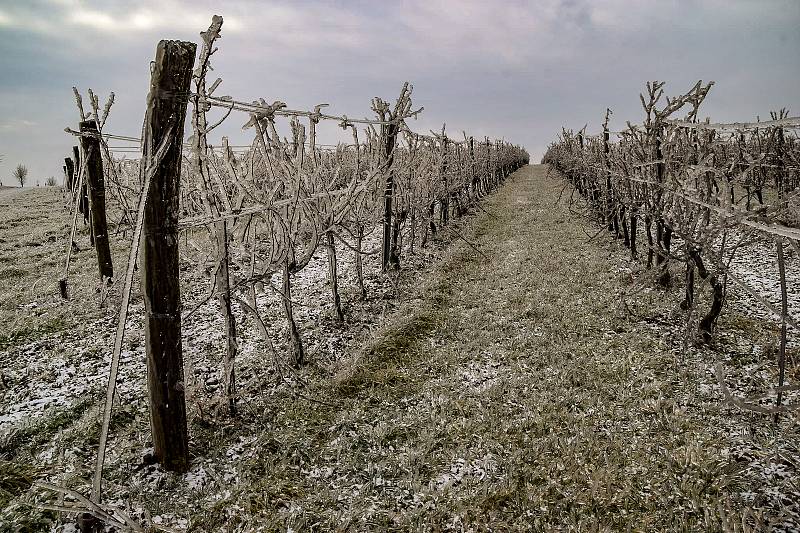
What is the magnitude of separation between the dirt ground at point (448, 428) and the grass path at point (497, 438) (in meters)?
0.02

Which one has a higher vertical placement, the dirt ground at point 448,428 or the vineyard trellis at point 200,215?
the vineyard trellis at point 200,215

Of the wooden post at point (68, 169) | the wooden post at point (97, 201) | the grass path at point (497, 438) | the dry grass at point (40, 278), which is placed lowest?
the grass path at point (497, 438)

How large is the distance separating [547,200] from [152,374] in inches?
821

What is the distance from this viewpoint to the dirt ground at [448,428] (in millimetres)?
3430

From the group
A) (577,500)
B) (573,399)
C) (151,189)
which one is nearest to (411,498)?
(577,500)

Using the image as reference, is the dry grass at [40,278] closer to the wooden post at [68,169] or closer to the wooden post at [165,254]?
the wooden post at [68,169]

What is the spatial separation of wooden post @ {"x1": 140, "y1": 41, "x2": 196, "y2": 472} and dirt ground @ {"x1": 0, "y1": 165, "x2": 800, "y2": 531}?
465 mm

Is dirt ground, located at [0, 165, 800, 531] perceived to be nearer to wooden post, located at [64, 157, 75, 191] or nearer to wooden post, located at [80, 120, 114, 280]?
wooden post, located at [80, 120, 114, 280]

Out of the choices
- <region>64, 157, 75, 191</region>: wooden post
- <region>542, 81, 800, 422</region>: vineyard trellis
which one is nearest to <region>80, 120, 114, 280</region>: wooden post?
<region>542, 81, 800, 422</region>: vineyard trellis

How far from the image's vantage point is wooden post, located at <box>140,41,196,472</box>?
3.22m

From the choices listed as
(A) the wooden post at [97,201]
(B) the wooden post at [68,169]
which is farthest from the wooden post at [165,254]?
(B) the wooden post at [68,169]

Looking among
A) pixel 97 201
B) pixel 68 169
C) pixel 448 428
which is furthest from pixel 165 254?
pixel 68 169

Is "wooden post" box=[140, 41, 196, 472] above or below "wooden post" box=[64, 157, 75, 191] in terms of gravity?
below

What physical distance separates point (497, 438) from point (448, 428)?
490 millimetres
